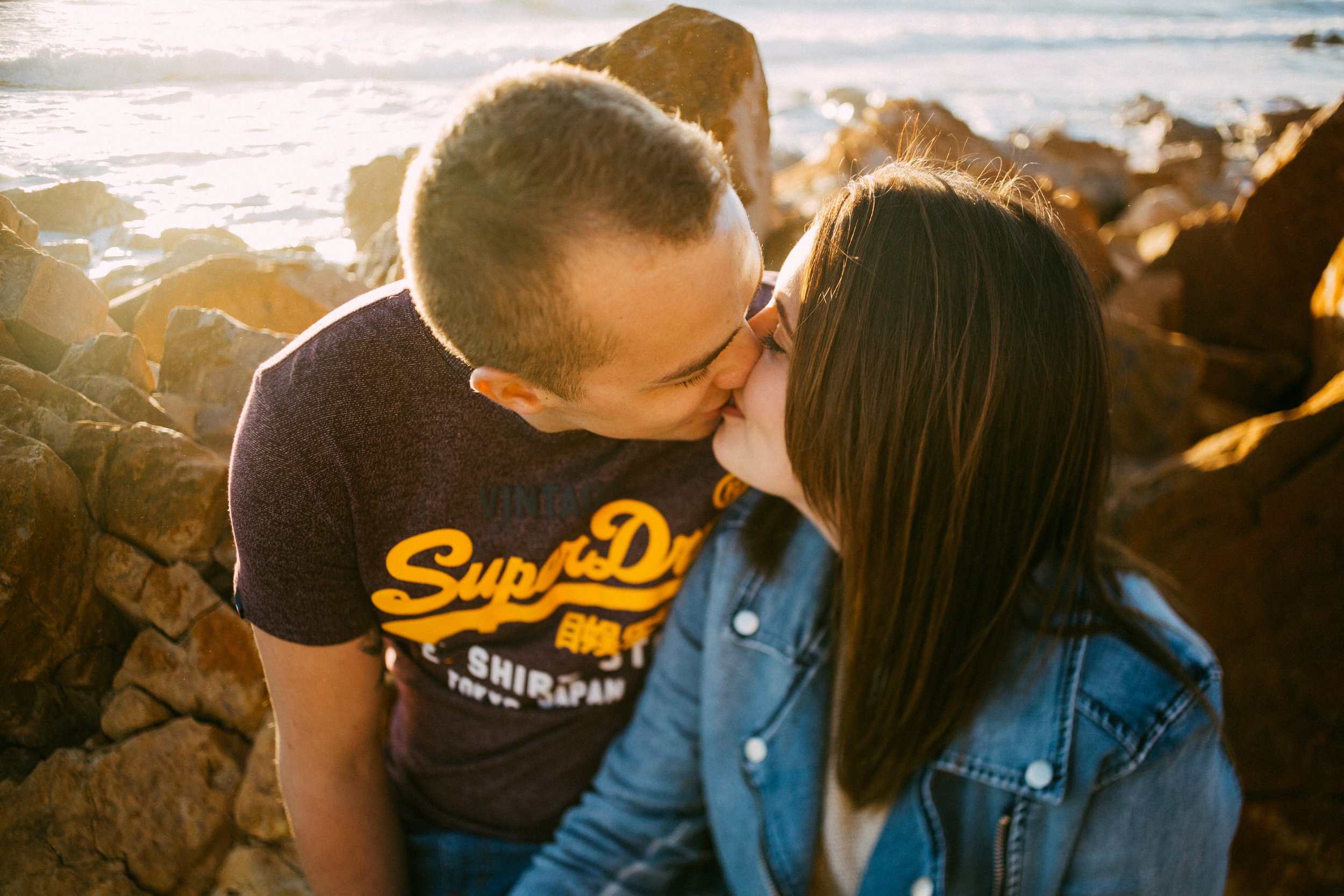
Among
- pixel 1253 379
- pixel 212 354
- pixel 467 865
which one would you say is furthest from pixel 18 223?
pixel 1253 379

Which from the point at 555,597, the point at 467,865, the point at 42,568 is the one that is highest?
the point at 42,568

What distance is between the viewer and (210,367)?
2035 millimetres

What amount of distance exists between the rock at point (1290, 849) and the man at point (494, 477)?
1.90m

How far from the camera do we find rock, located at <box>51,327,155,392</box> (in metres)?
1.79

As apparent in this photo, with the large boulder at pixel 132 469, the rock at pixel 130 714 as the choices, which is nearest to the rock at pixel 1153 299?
the large boulder at pixel 132 469

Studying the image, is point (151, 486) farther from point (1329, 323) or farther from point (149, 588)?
point (1329, 323)

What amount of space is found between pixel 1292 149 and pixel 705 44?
12.0ft

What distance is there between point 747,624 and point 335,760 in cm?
97

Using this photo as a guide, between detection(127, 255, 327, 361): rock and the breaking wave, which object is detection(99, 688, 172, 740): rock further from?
the breaking wave

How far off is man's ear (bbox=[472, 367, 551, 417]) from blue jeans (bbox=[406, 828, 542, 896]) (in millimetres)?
1148

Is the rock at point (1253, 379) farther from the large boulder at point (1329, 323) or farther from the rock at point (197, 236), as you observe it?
the rock at point (197, 236)

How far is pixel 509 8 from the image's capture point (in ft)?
10.6

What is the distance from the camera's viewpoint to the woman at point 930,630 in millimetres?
1398

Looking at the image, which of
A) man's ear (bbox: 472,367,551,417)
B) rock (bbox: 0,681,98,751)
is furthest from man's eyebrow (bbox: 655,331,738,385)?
rock (bbox: 0,681,98,751)
